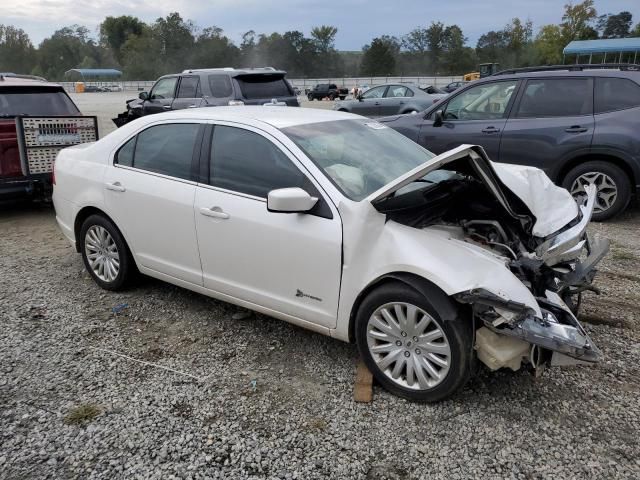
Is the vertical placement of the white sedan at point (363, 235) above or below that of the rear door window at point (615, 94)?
below

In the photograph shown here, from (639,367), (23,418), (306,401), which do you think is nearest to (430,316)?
(306,401)

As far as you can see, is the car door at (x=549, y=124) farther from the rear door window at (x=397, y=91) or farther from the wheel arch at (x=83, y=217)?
the rear door window at (x=397, y=91)

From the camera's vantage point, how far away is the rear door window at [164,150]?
3.97 m

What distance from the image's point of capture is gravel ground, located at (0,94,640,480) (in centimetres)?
263

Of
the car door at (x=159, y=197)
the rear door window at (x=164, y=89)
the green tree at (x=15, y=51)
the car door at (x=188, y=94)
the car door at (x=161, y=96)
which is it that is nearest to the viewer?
the car door at (x=159, y=197)

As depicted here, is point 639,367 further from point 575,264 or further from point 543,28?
point 543,28

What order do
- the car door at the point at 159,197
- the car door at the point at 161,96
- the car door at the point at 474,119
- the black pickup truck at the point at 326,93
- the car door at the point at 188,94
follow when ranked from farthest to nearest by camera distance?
1. the black pickup truck at the point at 326,93
2. the car door at the point at 161,96
3. the car door at the point at 188,94
4. the car door at the point at 474,119
5. the car door at the point at 159,197

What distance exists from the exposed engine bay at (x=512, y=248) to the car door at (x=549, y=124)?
280 centimetres

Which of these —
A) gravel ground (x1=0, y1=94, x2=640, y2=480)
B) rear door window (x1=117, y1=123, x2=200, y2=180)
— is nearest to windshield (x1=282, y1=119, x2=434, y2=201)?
rear door window (x1=117, y1=123, x2=200, y2=180)

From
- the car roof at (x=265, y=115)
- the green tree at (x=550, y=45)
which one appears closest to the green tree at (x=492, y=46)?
the green tree at (x=550, y=45)

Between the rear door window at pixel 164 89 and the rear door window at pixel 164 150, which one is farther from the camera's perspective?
the rear door window at pixel 164 89

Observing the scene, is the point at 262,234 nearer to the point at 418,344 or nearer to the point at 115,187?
the point at 418,344

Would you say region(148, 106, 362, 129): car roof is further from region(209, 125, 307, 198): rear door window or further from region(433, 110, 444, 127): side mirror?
region(433, 110, 444, 127): side mirror

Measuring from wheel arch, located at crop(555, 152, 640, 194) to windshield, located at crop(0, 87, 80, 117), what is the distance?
6839mm
